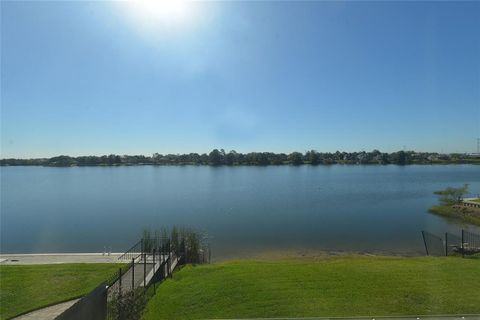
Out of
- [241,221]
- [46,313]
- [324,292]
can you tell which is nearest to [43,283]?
[46,313]

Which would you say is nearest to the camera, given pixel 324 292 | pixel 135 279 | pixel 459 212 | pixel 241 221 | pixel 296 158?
pixel 324 292

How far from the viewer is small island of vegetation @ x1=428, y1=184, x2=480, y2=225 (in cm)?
3084

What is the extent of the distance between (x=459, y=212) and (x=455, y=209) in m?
1.11

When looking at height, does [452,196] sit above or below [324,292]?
below

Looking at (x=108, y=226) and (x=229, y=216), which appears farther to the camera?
(x=229, y=216)

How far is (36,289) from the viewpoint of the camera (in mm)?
10891

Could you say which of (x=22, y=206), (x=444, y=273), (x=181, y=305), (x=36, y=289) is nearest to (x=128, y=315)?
(x=181, y=305)

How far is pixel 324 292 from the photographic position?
7.92 meters

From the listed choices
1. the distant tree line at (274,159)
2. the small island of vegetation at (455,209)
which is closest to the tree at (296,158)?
the distant tree line at (274,159)

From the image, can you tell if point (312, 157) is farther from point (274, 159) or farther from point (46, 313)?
point (46, 313)

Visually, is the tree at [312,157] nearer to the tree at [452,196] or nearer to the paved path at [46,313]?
the tree at [452,196]

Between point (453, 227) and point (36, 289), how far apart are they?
28665 millimetres

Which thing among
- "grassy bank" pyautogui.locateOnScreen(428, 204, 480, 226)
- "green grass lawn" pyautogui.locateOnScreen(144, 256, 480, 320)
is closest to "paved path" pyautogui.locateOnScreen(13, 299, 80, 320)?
"green grass lawn" pyautogui.locateOnScreen(144, 256, 480, 320)

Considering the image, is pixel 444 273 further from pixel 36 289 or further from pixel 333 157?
pixel 333 157
